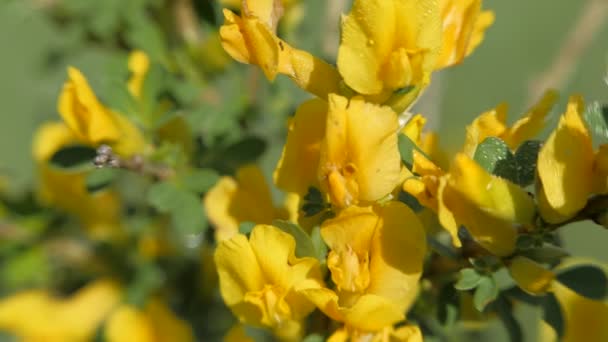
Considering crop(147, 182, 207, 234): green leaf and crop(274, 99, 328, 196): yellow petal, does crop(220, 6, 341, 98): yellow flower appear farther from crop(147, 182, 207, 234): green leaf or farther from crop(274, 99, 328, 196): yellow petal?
A: crop(147, 182, 207, 234): green leaf

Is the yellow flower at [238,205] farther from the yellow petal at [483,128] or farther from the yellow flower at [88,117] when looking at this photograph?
the yellow petal at [483,128]

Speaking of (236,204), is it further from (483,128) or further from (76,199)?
(76,199)

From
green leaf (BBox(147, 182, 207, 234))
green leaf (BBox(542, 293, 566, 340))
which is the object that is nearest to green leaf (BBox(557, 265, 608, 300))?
green leaf (BBox(542, 293, 566, 340))

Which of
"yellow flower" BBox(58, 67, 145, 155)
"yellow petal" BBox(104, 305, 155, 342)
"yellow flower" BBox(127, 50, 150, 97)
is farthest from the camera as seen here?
"yellow petal" BBox(104, 305, 155, 342)

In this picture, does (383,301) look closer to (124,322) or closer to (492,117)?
(492,117)

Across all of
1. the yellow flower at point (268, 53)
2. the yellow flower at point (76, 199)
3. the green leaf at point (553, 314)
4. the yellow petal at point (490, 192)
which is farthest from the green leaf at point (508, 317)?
the yellow flower at point (76, 199)

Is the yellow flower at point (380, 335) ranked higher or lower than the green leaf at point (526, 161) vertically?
lower

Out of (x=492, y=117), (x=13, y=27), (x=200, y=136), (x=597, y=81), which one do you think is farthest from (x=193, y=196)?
(x=13, y=27)
